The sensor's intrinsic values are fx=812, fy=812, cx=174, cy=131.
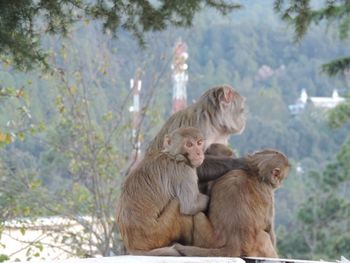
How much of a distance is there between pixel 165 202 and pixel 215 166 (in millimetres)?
536

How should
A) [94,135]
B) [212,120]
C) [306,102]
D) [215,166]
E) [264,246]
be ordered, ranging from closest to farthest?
1. [264,246]
2. [215,166]
3. [212,120]
4. [94,135]
5. [306,102]

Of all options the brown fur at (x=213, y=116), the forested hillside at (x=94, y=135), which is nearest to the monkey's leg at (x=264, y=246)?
the brown fur at (x=213, y=116)

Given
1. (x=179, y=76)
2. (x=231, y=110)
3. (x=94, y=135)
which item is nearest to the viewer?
(x=231, y=110)

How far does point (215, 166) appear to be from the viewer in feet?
16.3

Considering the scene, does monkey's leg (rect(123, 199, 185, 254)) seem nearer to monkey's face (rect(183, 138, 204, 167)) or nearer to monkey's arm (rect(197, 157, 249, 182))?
monkey's face (rect(183, 138, 204, 167))

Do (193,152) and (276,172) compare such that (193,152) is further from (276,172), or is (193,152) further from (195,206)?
(276,172)

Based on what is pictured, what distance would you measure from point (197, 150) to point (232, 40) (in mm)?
26952

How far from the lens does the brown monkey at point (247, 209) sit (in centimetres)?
457

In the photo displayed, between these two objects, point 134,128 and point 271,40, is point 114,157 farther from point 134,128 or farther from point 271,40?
point 271,40

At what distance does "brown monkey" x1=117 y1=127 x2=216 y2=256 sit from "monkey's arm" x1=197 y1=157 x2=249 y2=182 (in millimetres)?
331

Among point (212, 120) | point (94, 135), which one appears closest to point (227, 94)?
point (212, 120)

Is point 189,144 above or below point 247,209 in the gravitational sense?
above

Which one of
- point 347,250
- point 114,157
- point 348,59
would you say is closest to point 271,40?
point 347,250

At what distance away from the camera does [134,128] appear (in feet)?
41.0
